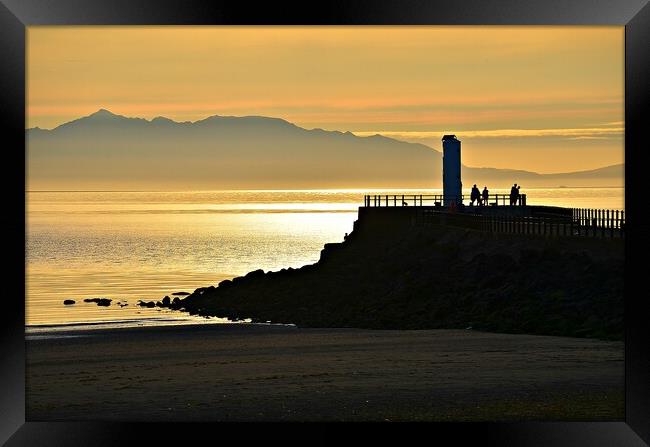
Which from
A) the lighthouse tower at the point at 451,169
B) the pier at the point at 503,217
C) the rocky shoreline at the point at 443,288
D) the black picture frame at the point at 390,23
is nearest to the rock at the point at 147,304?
the rocky shoreline at the point at 443,288

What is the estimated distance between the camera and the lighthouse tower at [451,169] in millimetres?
56438

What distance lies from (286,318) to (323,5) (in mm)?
33606

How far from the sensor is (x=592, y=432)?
10258 millimetres

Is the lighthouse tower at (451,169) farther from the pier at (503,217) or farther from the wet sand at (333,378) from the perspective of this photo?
the wet sand at (333,378)

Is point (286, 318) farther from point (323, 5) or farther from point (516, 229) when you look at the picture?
point (323, 5)

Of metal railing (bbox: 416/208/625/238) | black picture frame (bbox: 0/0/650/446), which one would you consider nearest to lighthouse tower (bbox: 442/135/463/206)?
metal railing (bbox: 416/208/625/238)

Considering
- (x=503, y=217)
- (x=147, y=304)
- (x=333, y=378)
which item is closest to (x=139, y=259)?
(x=147, y=304)

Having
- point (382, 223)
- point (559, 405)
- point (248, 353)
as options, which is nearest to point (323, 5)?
point (559, 405)

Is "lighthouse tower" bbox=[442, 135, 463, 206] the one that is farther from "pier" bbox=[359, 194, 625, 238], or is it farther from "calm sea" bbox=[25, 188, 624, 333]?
"calm sea" bbox=[25, 188, 624, 333]

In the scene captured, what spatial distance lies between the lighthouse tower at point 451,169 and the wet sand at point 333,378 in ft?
75.1

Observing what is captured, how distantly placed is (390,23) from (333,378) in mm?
12231

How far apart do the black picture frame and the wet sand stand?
192 inches

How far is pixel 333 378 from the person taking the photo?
2102 centimetres

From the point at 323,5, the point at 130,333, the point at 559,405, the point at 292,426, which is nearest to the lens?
the point at 323,5
